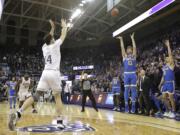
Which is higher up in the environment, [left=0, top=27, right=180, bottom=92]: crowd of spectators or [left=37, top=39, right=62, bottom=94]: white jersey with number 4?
[left=0, top=27, right=180, bottom=92]: crowd of spectators

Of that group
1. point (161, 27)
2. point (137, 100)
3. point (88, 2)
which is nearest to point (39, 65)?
point (88, 2)

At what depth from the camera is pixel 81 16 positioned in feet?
87.3

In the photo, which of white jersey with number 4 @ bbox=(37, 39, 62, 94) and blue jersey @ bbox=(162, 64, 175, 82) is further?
blue jersey @ bbox=(162, 64, 175, 82)

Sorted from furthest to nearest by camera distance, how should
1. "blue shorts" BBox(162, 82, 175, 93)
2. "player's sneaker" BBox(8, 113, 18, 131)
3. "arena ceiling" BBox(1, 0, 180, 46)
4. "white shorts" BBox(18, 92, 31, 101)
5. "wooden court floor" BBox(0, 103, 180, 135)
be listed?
"arena ceiling" BBox(1, 0, 180, 46), "white shorts" BBox(18, 92, 31, 101), "blue shorts" BBox(162, 82, 175, 93), "wooden court floor" BBox(0, 103, 180, 135), "player's sneaker" BBox(8, 113, 18, 131)

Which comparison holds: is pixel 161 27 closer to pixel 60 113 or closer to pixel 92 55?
pixel 92 55

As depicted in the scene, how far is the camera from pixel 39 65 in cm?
3203

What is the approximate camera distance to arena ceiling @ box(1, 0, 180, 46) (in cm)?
2320

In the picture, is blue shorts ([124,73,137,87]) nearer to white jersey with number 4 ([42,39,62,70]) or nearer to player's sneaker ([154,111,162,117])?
player's sneaker ([154,111,162,117])

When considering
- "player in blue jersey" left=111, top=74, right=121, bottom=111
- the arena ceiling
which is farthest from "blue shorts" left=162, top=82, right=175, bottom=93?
the arena ceiling

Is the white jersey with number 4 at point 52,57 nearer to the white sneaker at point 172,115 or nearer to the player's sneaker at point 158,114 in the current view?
the white sneaker at point 172,115

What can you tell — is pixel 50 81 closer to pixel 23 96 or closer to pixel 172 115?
pixel 172 115

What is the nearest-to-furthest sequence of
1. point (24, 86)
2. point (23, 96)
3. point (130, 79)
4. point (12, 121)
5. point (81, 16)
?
point (12, 121)
point (130, 79)
point (23, 96)
point (24, 86)
point (81, 16)

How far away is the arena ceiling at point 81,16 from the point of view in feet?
76.1

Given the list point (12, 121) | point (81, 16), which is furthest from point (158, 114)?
point (81, 16)
